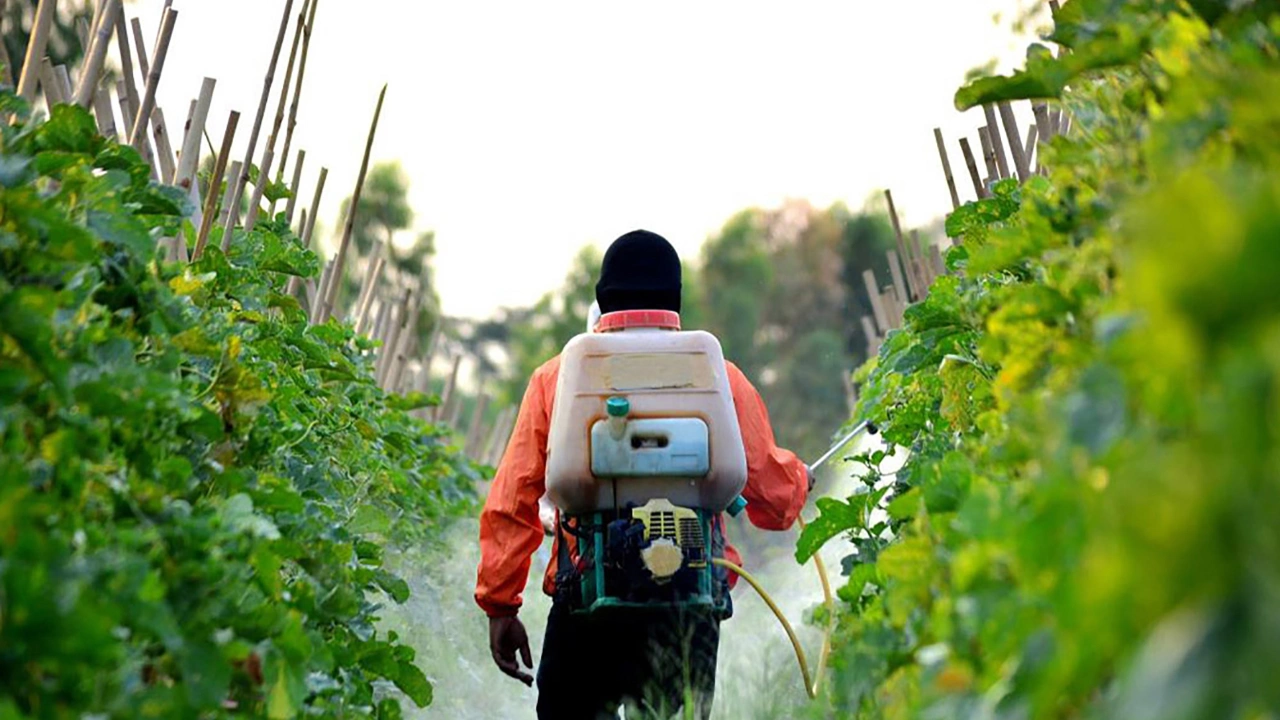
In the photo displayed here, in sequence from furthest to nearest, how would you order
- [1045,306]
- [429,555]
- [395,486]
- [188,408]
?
1. [429,555]
2. [395,486]
3. [188,408]
4. [1045,306]

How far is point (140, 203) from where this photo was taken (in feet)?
10.1

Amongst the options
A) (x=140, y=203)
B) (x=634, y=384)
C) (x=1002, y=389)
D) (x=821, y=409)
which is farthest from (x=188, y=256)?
(x=821, y=409)

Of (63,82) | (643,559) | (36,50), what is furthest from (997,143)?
(36,50)

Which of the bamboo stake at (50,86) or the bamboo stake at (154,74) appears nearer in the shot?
the bamboo stake at (154,74)

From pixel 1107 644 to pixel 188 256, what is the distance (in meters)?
3.76

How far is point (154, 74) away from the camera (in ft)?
14.0

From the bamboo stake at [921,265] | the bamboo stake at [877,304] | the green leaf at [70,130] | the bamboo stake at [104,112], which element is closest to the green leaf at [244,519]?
the green leaf at [70,130]

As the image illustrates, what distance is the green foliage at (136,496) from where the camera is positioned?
1898 mm

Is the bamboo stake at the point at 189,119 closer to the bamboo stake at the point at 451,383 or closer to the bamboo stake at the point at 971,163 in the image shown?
the bamboo stake at the point at 971,163

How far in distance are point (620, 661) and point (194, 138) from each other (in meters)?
1.74

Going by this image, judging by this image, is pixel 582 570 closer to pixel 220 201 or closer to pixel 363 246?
pixel 220 201

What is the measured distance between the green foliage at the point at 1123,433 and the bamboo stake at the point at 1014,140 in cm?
234

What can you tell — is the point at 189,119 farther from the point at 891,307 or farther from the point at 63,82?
the point at 891,307

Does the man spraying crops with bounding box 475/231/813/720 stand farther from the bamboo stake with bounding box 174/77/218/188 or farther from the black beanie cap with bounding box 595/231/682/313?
the bamboo stake with bounding box 174/77/218/188
